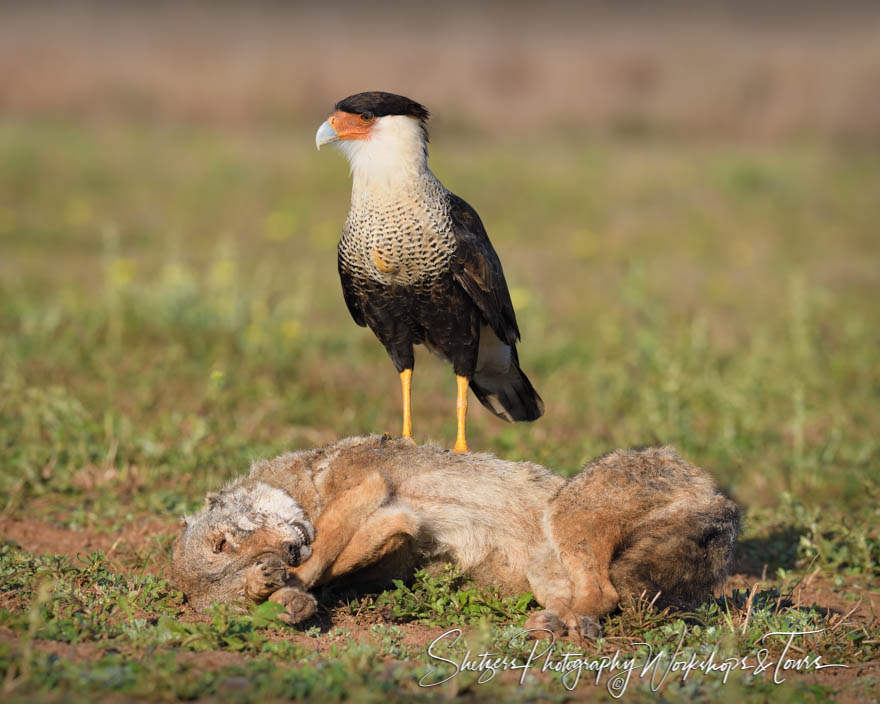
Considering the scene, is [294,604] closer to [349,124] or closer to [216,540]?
[216,540]

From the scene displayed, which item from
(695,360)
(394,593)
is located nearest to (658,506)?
(394,593)

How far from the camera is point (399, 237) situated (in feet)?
14.5

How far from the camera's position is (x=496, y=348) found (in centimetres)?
511

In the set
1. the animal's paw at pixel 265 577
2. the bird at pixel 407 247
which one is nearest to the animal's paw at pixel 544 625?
the animal's paw at pixel 265 577

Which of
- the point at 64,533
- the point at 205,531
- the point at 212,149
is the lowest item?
the point at 64,533

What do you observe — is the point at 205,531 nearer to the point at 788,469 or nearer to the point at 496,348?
the point at 496,348

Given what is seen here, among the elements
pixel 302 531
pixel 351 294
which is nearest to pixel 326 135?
pixel 351 294

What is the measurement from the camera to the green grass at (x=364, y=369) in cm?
321

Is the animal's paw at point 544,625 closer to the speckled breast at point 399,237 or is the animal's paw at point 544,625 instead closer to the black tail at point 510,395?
the speckled breast at point 399,237

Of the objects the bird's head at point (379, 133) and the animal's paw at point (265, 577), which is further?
the bird's head at point (379, 133)

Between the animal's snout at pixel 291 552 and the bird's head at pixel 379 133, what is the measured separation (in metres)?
1.86

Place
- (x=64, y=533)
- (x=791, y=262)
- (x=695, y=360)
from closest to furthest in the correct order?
(x=64, y=533) → (x=695, y=360) → (x=791, y=262)

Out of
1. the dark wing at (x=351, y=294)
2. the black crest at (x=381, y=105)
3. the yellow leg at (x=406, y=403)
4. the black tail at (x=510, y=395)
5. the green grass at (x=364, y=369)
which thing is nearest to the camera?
the green grass at (x=364, y=369)

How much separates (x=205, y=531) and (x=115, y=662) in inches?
29.9
